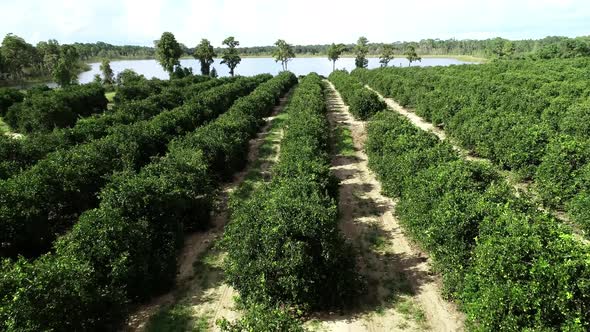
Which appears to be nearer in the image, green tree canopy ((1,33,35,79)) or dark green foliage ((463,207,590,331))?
dark green foliage ((463,207,590,331))

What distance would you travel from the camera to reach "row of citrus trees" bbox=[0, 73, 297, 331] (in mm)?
9164

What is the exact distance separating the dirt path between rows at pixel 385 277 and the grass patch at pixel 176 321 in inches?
138

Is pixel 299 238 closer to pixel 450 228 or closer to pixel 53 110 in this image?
pixel 450 228

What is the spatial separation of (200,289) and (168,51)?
88896 mm

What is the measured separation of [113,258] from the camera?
1133cm

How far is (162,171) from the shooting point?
16.8 meters

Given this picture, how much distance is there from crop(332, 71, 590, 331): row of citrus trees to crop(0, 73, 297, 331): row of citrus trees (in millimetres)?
9086

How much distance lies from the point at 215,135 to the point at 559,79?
42.1 metres

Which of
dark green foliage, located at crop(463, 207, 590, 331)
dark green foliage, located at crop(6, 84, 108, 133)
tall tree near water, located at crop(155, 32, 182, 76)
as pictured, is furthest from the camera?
tall tree near water, located at crop(155, 32, 182, 76)

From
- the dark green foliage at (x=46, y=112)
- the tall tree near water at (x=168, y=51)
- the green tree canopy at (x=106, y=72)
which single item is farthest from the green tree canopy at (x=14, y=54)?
the dark green foliage at (x=46, y=112)

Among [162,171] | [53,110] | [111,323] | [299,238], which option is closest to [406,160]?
[299,238]

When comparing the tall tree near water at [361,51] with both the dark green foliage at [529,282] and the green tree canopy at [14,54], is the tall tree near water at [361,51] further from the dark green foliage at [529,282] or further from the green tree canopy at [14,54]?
the dark green foliage at [529,282]

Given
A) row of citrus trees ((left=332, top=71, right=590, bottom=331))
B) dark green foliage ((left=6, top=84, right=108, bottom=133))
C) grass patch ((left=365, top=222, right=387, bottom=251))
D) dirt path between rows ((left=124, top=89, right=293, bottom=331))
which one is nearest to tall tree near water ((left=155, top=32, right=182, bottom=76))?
dark green foliage ((left=6, top=84, right=108, bottom=133))

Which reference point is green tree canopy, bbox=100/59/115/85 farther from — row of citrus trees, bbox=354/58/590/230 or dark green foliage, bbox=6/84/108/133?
row of citrus trees, bbox=354/58/590/230
